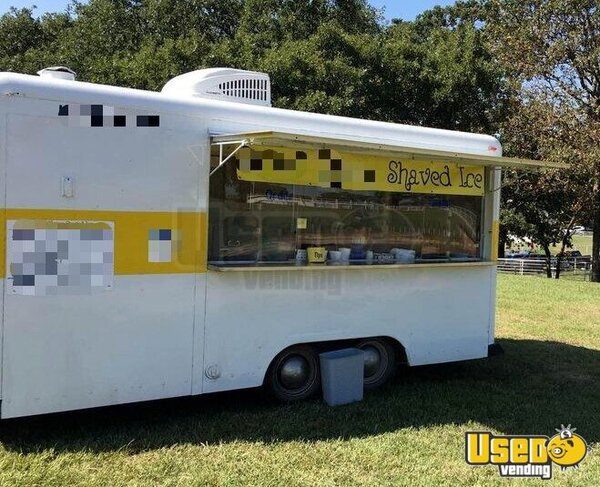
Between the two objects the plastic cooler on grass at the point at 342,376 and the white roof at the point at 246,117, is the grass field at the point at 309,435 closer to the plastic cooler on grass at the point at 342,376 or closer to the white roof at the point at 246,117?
the plastic cooler on grass at the point at 342,376

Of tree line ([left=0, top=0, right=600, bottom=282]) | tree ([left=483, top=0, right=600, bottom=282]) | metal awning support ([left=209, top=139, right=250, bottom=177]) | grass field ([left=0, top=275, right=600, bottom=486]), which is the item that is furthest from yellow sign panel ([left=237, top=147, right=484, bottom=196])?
tree ([left=483, top=0, right=600, bottom=282])

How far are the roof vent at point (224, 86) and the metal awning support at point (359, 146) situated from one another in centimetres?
70

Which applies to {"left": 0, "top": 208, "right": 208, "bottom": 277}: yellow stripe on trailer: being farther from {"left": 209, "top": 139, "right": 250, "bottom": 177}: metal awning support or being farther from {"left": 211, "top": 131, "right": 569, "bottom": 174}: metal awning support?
{"left": 211, "top": 131, "right": 569, "bottom": 174}: metal awning support

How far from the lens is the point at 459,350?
6188 mm

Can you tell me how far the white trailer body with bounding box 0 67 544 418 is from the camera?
423 cm

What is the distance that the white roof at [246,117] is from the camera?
4324 mm

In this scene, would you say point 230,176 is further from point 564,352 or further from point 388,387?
point 564,352

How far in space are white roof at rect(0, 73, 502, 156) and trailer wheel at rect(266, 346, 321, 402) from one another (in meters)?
1.88

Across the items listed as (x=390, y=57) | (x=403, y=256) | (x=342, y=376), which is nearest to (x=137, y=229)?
(x=342, y=376)

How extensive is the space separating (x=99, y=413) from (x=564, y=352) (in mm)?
5714

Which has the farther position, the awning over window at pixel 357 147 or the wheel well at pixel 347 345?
the wheel well at pixel 347 345

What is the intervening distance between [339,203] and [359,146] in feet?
2.48

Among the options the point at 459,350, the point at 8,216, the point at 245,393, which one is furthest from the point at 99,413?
the point at 459,350

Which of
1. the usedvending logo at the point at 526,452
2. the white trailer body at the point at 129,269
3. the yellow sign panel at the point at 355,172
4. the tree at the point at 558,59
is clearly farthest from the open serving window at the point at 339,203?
the tree at the point at 558,59
